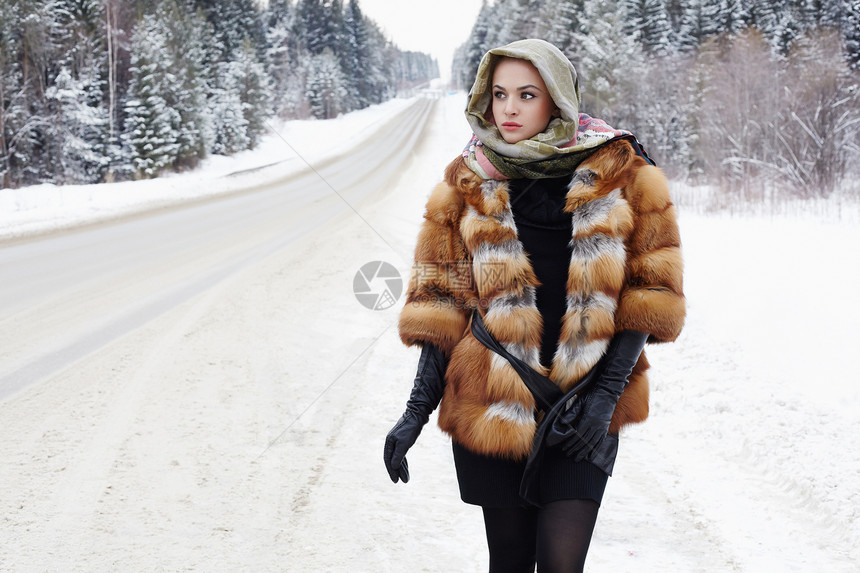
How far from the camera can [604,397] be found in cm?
156

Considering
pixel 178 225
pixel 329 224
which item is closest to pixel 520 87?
pixel 329 224

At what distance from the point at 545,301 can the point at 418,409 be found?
1.44ft

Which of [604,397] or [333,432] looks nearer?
[604,397]

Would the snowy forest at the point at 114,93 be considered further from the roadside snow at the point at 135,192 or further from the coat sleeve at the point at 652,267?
the coat sleeve at the point at 652,267

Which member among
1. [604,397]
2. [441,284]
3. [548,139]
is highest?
[548,139]

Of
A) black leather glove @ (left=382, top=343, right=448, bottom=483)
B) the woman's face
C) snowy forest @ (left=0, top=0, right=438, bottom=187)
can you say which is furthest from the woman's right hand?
snowy forest @ (left=0, top=0, right=438, bottom=187)

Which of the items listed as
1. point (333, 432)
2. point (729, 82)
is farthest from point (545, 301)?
point (729, 82)

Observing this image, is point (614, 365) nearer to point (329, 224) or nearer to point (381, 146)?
point (329, 224)

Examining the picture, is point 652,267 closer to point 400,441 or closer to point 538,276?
point 538,276

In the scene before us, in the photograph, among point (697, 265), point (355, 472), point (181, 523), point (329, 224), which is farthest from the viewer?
point (329, 224)

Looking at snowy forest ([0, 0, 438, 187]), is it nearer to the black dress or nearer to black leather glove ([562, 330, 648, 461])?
the black dress

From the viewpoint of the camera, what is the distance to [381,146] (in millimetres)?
31281

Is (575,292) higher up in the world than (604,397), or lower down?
higher up

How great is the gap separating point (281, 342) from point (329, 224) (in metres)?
6.89
